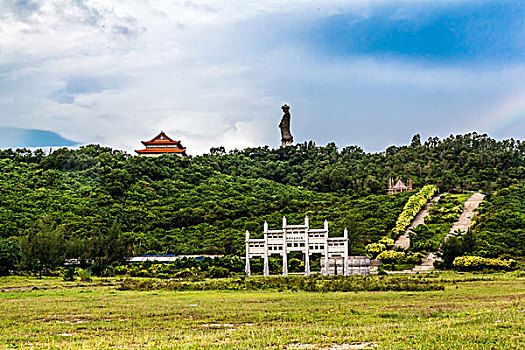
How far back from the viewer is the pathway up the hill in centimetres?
4595

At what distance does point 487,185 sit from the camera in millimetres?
67250

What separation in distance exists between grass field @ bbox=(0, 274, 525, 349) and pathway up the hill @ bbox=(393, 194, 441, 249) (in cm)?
2302

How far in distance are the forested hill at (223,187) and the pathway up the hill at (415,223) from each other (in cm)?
187

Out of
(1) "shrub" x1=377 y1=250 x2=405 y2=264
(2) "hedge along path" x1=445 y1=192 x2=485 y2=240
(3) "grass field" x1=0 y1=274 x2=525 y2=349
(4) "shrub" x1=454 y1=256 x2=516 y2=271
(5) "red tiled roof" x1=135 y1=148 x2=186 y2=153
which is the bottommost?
(3) "grass field" x1=0 y1=274 x2=525 y2=349

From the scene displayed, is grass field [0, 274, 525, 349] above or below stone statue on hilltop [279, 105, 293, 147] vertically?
below

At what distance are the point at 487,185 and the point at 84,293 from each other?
55694 mm

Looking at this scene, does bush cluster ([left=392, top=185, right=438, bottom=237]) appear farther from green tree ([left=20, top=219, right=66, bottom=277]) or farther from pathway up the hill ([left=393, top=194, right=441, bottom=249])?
green tree ([left=20, top=219, right=66, bottom=277])

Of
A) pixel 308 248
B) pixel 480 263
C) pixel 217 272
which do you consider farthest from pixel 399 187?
pixel 217 272

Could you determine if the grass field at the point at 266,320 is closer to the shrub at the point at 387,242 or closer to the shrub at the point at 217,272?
the shrub at the point at 217,272

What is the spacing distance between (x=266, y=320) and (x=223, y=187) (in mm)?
54275

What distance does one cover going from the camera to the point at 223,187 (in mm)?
68438

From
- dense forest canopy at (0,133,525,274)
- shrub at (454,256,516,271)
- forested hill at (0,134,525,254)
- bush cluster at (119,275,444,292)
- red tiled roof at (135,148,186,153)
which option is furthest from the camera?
red tiled roof at (135,148,186,153)

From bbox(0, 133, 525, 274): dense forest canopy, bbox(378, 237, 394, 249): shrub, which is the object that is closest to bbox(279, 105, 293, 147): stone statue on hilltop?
bbox(0, 133, 525, 274): dense forest canopy

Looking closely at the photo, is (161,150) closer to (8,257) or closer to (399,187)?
(399,187)
